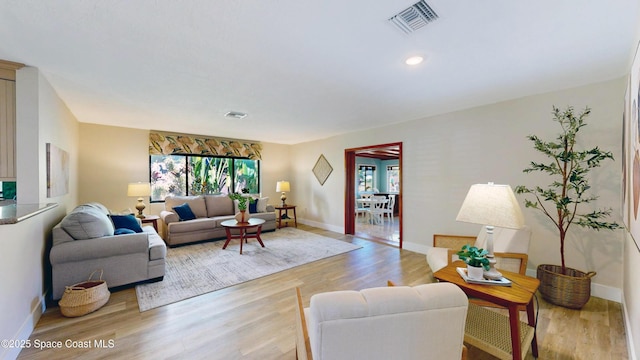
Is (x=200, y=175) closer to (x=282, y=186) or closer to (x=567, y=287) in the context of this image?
(x=282, y=186)

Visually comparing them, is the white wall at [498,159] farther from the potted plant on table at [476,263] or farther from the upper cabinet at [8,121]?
the upper cabinet at [8,121]

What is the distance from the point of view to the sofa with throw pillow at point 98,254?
2.44 meters

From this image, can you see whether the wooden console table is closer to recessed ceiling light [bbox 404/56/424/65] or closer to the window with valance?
the window with valance

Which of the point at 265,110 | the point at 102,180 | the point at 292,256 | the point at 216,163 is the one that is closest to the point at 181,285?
the point at 292,256

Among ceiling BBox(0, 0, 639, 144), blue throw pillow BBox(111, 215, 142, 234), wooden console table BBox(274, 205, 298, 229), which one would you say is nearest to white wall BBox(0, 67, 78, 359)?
ceiling BBox(0, 0, 639, 144)

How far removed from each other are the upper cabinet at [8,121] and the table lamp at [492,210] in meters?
3.99

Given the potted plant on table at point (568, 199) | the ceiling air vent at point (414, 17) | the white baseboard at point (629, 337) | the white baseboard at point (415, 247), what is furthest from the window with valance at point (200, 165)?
the white baseboard at point (629, 337)

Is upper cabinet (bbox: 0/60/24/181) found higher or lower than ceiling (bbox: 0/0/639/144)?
lower

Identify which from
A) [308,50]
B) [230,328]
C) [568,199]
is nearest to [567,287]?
[568,199]

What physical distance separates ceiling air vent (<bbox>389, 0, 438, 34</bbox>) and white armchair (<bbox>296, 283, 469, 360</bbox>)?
1614 mm

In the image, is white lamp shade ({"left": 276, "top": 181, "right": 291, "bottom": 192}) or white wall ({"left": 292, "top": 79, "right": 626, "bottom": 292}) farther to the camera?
white lamp shade ({"left": 276, "top": 181, "right": 291, "bottom": 192})

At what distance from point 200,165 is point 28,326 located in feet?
14.1

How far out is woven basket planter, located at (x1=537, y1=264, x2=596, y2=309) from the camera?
2.34 metres

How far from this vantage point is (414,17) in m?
1.60
